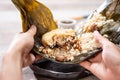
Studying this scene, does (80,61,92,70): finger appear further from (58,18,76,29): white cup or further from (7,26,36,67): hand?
(58,18,76,29): white cup

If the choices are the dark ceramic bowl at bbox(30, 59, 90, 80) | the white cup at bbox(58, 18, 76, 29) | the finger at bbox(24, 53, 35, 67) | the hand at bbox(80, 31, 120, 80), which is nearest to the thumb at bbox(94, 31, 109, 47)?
the hand at bbox(80, 31, 120, 80)

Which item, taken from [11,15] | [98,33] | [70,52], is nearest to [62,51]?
[70,52]

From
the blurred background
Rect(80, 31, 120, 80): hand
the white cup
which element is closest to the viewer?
Rect(80, 31, 120, 80): hand

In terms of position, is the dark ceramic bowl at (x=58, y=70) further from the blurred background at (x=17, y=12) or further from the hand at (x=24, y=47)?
the blurred background at (x=17, y=12)

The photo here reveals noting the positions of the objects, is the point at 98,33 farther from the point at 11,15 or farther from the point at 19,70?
the point at 11,15

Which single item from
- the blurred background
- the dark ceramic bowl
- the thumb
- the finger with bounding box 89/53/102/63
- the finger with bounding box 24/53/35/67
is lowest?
the blurred background

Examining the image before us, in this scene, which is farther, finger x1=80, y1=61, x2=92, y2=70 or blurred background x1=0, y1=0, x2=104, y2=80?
blurred background x1=0, y1=0, x2=104, y2=80

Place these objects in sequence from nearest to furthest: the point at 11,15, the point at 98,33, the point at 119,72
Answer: the point at 119,72 → the point at 98,33 → the point at 11,15

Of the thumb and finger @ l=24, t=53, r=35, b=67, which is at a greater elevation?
the thumb
